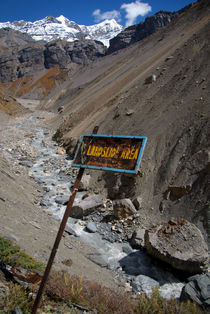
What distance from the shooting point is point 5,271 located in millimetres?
4672

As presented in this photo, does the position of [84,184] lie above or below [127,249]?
above

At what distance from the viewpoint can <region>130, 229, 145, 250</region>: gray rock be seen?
26.1ft

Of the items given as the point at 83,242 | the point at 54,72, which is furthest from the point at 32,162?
the point at 54,72

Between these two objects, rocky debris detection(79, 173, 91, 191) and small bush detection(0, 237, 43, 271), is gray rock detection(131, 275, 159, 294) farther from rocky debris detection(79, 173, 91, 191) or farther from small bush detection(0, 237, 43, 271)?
rocky debris detection(79, 173, 91, 191)

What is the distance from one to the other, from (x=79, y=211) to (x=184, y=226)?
13.4 feet

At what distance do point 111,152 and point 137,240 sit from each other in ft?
16.0

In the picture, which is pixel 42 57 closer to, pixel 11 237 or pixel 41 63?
pixel 41 63

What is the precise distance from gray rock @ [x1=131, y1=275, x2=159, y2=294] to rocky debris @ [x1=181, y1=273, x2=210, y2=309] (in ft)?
4.15

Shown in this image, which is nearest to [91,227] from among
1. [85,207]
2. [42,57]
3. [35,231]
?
[85,207]

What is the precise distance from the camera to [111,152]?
409 centimetres

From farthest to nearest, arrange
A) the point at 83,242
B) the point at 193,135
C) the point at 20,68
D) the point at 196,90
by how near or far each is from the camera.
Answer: the point at 20,68, the point at 196,90, the point at 193,135, the point at 83,242

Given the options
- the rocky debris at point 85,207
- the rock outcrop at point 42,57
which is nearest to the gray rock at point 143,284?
the rocky debris at point 85,207

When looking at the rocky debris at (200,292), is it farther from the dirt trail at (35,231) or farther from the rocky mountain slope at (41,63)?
the rocky mountain slope at (41,63)

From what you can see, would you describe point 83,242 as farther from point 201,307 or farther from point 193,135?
point 193,135
